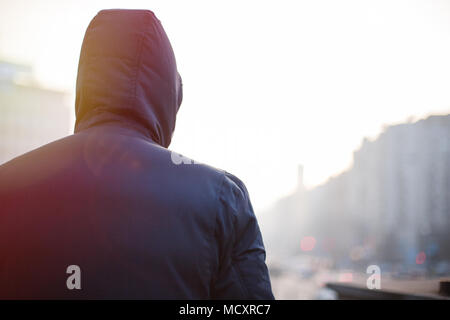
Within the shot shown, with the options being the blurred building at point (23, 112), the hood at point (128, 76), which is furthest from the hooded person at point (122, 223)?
the blurred building at point (23, 112)

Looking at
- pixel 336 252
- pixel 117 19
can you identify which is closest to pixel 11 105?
pixel 336 252

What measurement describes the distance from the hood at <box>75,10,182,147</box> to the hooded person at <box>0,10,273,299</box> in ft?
0.05

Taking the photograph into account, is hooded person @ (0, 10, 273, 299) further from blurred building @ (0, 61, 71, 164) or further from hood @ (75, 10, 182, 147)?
blurred building @ (0, 61, 71, 164)

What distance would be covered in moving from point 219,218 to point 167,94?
1.95ft

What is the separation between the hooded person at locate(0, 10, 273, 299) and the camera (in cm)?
140

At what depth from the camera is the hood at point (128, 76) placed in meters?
1.67

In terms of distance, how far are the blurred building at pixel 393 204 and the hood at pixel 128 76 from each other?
59.6m

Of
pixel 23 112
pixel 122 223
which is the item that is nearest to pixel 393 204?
pixel 23 112

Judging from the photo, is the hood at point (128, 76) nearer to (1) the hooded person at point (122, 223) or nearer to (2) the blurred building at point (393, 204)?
(1) the hooded person at point (122, 223)

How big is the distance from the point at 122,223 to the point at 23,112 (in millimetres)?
75748

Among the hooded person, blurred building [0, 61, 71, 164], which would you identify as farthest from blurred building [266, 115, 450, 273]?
the hooded person

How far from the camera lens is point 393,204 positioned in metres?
71.6
